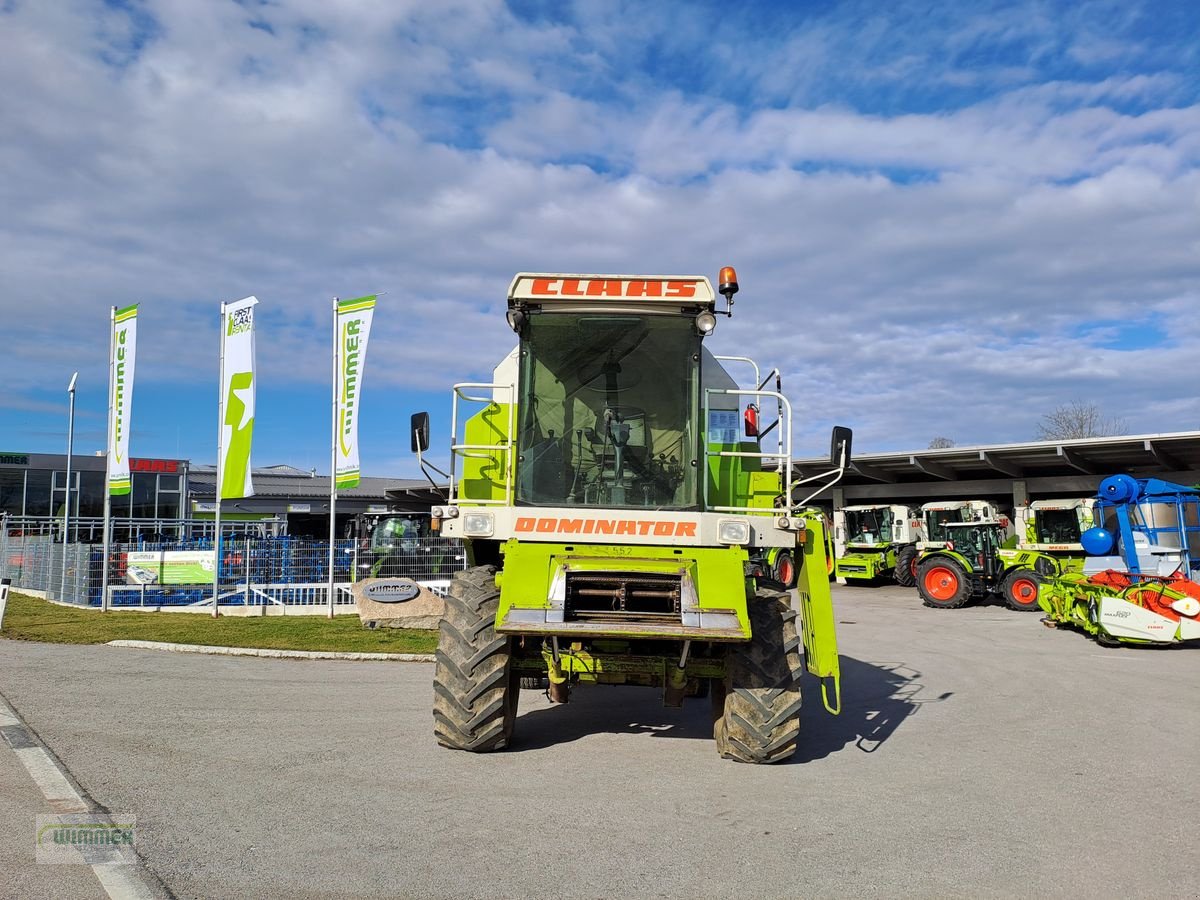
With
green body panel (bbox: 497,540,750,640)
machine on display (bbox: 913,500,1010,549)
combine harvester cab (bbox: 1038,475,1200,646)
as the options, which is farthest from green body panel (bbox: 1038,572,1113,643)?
green body panel (bbox: 497,540,750,640)

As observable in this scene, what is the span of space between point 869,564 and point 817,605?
77.8 feet

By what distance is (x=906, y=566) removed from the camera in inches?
1141

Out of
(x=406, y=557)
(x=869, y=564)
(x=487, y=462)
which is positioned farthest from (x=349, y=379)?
(x=869, y=564)

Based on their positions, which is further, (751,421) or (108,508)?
(108,508)

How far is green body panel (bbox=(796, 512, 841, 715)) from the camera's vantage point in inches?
271

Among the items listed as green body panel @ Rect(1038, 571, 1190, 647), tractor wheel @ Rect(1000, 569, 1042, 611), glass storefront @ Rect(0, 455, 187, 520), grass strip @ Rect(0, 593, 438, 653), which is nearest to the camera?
grass strip @ Rect(0, 593, 438, 653)

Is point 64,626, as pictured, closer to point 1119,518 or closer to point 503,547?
point 503,547

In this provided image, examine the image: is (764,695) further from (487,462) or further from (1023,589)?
(1023,589)

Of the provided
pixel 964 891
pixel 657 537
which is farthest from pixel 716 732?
pixel 964 891

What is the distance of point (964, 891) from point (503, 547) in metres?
3.72

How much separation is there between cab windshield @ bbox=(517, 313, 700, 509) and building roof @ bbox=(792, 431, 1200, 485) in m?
22.7

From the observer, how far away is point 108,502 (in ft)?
59.2

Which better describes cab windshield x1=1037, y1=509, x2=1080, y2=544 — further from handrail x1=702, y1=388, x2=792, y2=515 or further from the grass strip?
handrail x1=702, y1=388, x2=792, y2=515

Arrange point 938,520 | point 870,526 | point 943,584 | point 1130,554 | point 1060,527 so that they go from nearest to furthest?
point 1130,554
point 943,584
point 1060,527
point 938,520
point 870,526
